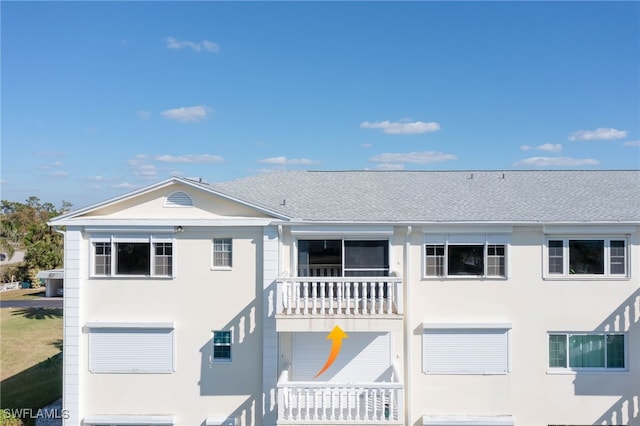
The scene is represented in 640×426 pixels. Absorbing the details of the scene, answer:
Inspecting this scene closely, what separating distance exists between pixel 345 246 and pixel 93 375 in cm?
941

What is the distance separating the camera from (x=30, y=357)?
26047mm

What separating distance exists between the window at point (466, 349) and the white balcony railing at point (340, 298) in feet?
6.21

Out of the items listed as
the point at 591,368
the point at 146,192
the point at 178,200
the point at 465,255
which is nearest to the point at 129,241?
the point at 146,192

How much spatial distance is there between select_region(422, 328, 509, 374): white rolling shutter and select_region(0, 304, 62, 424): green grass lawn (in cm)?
1588

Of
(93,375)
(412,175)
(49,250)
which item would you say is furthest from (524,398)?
(49,250)

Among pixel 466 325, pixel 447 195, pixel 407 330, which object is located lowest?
pixel 407 330

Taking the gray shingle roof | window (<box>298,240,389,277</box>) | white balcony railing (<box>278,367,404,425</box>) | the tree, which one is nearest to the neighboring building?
the gray shingle roof

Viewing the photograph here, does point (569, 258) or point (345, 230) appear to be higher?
point (345, 230)

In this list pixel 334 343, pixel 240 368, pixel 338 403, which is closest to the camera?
pixel 338 403

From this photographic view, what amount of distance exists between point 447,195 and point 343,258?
15.5 feet

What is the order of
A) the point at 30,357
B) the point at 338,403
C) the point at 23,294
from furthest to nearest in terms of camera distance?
1. the point at 23,294
2. the point at 30,357
3. the point at 338,403

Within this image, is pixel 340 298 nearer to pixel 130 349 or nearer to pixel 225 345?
pixel 225 345

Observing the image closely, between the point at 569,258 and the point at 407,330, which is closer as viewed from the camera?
the point at 569,258

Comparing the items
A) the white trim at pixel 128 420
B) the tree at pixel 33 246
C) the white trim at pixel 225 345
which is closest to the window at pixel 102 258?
the white trim at pixel 225 345
